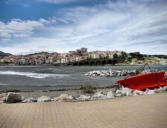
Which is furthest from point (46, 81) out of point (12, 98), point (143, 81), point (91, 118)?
point (91, 118)

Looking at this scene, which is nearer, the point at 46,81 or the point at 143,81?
the point at 143,81

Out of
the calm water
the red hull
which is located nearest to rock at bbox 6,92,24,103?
the calm water

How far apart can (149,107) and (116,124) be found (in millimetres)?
2782

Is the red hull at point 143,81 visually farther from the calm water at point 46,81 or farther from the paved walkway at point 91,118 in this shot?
the paved walkway at point 91,118

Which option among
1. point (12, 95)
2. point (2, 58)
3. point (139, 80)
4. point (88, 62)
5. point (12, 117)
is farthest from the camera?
point (2, 58)

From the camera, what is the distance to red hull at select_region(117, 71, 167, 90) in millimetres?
14641

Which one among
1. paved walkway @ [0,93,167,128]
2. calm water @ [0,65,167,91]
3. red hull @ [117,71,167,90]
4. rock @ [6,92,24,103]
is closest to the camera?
paved walkway @ [0,93,167,128]

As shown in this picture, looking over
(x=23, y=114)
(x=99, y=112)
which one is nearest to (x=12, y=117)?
(x=23, y=114)

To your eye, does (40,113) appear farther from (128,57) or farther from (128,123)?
(128,57)

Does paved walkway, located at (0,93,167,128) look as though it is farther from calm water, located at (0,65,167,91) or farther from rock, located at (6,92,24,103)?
calm water, located at (0,65,167,91)

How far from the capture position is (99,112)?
23.7 ft

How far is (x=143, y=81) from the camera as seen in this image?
582 inches

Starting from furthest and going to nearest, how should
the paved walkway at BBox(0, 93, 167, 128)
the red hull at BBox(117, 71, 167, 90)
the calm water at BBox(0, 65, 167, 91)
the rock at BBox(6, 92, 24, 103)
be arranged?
the calm water at BBox(0, 65, 167, 91) → the red hull at BBox(117, 71, 167, 90) → the rock at BBox(6, 92, 24, 103) → the paved walkway at BBox(0, 93, 167, 128)

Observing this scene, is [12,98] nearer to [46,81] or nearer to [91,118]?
[91,118]
